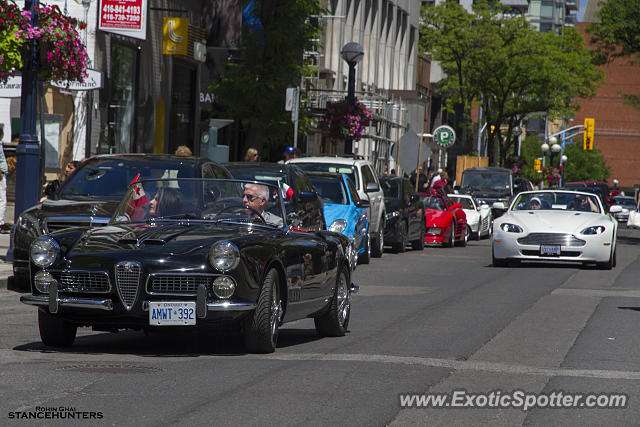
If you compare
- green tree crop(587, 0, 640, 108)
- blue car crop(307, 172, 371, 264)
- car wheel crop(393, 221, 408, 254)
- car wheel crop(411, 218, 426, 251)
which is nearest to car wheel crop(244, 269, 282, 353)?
blue car crop(307, 172, 371, 264)

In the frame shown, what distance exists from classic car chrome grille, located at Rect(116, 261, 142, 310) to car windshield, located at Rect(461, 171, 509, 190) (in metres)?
37.1

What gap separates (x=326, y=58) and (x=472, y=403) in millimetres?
43816

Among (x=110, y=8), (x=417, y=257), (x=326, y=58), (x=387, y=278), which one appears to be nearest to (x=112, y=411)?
(x=387, y=278)

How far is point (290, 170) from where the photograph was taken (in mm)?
17781

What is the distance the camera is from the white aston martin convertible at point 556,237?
21812 mm

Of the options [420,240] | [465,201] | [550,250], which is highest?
[550,250]

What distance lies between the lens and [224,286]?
898cm

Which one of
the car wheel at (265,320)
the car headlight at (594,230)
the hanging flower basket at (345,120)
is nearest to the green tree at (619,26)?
the hanging flower basket at (345,120)

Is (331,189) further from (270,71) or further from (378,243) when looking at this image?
(270,71)

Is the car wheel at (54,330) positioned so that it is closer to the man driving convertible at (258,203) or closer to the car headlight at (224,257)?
the car headlight at (224,257)

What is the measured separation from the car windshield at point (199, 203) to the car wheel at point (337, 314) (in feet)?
3.38

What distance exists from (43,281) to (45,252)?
0.24 meters

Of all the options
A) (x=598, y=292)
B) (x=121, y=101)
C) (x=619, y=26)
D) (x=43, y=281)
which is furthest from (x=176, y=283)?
(x=619, y=26)

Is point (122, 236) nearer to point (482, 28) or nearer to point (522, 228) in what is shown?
point (522, 228)
